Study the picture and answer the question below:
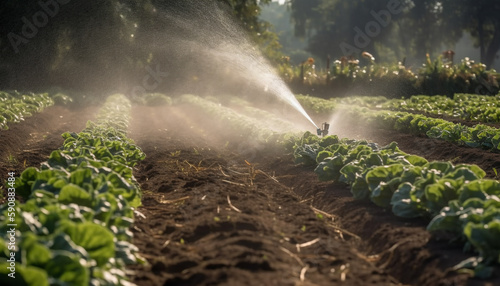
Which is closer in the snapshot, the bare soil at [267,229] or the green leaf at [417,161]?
the bare soil at [267,229]

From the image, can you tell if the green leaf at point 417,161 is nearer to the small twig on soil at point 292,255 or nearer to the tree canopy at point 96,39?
the small twig on soil at point 292,255

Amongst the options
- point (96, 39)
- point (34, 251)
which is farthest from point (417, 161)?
point (96, 39)

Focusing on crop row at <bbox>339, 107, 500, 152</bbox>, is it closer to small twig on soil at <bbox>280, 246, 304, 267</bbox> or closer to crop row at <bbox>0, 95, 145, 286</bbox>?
small twig on soil at <bbox>280, 246, 304, 267</bbox>

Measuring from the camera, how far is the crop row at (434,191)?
3619 mm

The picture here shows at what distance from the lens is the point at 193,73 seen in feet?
105

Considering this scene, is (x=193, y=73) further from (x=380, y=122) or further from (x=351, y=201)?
(x=351, y=201)

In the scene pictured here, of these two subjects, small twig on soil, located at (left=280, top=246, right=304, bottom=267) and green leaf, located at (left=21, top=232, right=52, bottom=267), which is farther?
small twig on soil, located at (left=280, top=246, right=304, bottom=267)

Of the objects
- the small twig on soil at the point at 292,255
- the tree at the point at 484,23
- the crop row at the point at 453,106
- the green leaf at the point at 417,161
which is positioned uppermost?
the tree at the point at 484,23

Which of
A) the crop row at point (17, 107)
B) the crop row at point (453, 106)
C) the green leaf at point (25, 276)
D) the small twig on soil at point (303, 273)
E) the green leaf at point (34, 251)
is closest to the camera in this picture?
the green leaf at point (25, 276)

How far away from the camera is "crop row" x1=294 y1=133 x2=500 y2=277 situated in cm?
362

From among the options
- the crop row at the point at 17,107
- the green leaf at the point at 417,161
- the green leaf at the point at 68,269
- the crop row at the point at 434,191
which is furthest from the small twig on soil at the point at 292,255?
the crop row at the point at 17,107

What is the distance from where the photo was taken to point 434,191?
447 centimetres

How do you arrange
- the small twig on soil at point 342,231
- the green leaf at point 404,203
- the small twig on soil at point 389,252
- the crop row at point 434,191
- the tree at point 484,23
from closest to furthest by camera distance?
the crop row at point 434,191
the small twig on soil at point 389,252
the green leaf at point 404,203
the small twig on soil at point 342,231
the tree at point 484,23

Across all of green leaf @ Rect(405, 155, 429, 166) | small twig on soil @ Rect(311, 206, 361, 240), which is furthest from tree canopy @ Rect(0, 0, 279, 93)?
small twig on soil @ Rect(311, 206, 361, 240)
